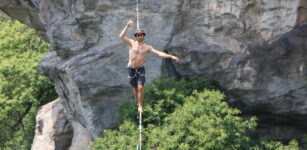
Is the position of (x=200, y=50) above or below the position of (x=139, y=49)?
below

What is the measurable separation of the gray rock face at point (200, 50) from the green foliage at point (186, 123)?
632 mm

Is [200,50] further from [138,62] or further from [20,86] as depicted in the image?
[20,86]

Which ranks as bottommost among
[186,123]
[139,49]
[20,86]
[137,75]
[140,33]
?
[20,86]

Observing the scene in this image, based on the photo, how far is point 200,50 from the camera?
12.2m

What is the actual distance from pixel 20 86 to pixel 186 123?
10195 millimetres

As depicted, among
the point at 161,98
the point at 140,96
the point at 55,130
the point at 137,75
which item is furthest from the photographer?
the point at 55,130

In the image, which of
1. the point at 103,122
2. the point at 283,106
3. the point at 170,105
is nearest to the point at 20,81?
the point at 103,122

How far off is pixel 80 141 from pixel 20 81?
4.92m

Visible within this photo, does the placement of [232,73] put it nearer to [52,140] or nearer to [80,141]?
[80,141]

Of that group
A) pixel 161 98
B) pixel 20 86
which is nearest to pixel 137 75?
pixel 161 98

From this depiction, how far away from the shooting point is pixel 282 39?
38.1 ft

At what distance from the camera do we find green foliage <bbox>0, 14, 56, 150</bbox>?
64.0 ft

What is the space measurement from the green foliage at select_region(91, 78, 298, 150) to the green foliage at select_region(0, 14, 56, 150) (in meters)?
8.16

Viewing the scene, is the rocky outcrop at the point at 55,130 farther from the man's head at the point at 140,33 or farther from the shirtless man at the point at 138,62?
the man's head at the point at 140,33
